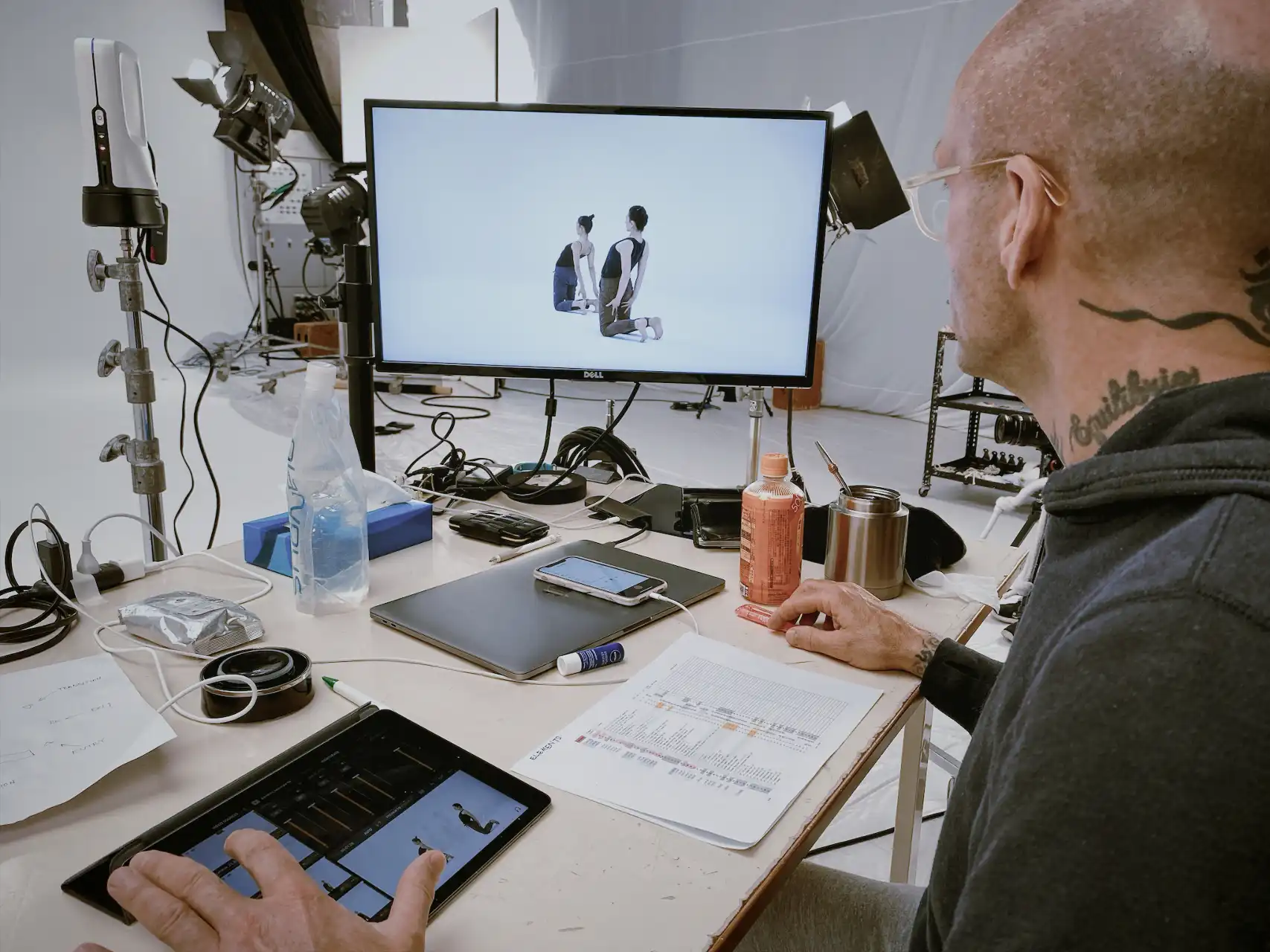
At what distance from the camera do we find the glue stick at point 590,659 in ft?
2.69

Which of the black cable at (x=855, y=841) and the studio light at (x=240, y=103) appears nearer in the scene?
the black cable at (x=855, y=841)

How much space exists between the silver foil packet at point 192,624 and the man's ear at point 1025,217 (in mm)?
783

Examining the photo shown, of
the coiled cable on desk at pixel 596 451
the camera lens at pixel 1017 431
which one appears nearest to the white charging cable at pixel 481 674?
the coiled cable on desk at pixel 596 451

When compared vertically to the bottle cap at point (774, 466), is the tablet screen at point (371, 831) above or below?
below

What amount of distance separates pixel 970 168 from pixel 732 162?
613 mm

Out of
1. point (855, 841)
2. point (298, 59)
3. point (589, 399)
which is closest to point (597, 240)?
point (855, 841)

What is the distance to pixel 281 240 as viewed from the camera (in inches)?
265

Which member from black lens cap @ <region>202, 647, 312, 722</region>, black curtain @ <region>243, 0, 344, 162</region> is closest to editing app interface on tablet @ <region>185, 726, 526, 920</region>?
black lens cap @ <region>202, 647, 312, 722</region>

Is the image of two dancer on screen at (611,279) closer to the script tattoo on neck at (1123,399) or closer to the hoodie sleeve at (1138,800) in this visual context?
the script tattoo on neck at (1123,399)

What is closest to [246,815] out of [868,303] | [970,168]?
[970,168]

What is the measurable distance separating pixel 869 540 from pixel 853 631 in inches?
6.9

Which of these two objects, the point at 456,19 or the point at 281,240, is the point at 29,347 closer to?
the point at 281,240

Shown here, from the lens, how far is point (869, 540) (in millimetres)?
1030

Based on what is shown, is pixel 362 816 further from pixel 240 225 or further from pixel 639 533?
pixel 240 225
